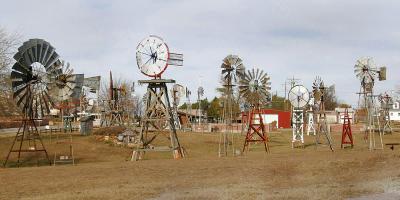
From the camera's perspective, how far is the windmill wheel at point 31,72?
27.8 metres

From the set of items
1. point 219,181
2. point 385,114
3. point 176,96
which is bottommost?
point 219,181

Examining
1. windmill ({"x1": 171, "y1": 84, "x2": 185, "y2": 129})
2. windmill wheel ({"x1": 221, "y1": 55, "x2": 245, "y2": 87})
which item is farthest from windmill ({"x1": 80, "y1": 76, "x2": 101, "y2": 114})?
windmill wheel ({"x1": 221, "y1": 55, "x2": 245, "y2": 87})

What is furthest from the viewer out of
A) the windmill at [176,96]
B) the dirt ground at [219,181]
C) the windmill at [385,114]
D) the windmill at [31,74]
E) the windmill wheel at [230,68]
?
the windmill at [385,114]

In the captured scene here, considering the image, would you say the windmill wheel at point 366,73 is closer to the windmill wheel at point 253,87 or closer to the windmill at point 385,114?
the windmill wheel at point 253,87

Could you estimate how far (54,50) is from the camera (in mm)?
28750

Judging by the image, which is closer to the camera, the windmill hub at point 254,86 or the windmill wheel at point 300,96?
the windmill hub at point 254,86

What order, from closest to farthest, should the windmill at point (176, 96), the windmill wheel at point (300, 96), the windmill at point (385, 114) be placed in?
the windmill wheel at point (300, 96) < the windmill at point (176, 96) < the windmill at point (385, 114)

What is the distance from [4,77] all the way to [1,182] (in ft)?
77.0

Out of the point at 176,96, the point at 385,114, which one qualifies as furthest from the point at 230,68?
the point at 385,114

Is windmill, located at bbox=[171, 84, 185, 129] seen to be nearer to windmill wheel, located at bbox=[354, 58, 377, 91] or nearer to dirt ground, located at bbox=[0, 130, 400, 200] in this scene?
windmill wheel, located at bbox=[354, 58, 377, 91]

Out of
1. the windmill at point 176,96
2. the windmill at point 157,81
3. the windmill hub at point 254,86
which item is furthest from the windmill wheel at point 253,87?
the windmill at point 176,96

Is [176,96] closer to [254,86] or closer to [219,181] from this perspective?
[254,86]

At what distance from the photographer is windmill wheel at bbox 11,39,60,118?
91.4 ft

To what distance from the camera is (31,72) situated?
92.9ft
